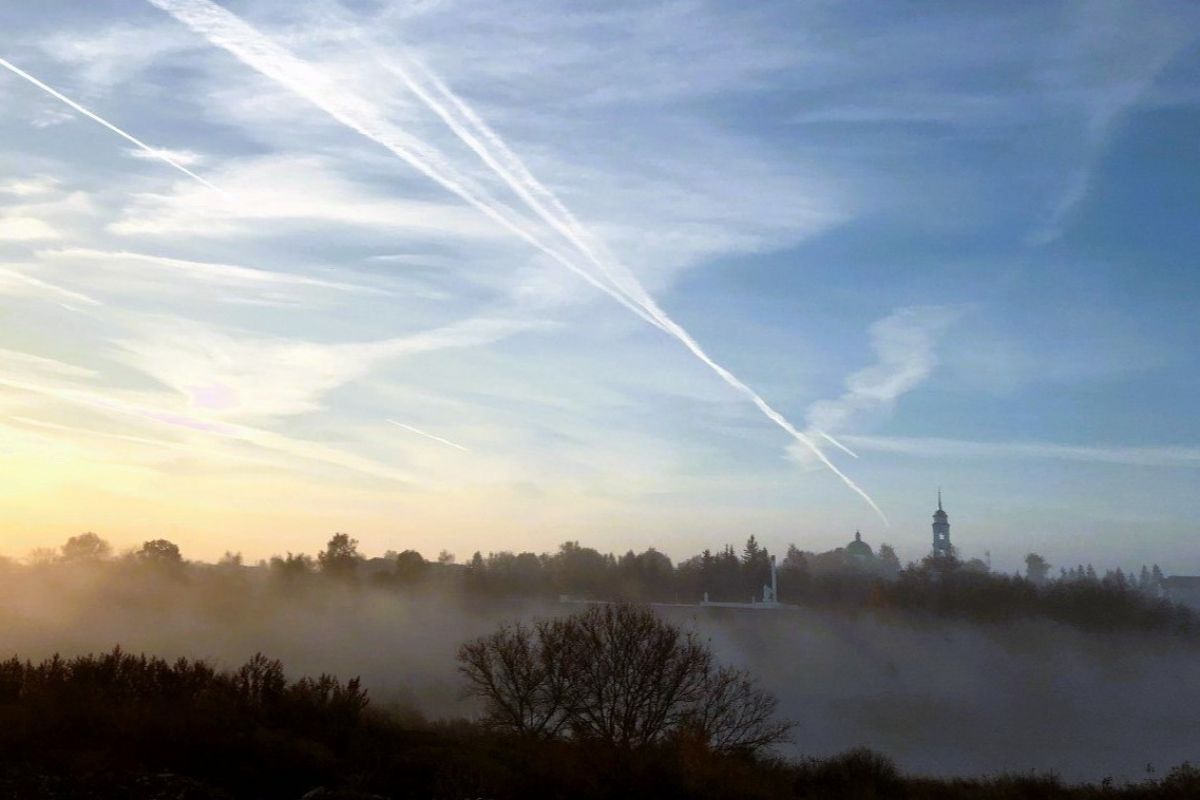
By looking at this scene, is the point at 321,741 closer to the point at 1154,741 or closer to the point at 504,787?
the point at 504,787

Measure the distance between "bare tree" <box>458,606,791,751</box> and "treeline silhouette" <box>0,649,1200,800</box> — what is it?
70.5 ft

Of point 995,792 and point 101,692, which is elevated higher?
point 101,692

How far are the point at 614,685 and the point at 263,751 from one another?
30742mm

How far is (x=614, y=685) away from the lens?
48125 mm

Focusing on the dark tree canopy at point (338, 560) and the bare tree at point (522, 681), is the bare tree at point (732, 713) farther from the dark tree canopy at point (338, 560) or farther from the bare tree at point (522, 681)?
the dark tree canopy at point (338, 560)

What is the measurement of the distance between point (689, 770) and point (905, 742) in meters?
103

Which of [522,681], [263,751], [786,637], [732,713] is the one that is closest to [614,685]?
[522,681]

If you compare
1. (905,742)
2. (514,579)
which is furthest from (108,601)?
(905,742)

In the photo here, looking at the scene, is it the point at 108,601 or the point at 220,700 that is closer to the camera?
the point at 220,700

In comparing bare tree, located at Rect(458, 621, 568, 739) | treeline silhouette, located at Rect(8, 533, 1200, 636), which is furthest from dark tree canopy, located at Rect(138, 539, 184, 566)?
bare tree, located at Rect(458, 621, 568, 739)

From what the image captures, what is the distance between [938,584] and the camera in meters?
175

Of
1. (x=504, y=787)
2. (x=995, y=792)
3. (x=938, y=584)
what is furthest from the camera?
(x=938, y=584)

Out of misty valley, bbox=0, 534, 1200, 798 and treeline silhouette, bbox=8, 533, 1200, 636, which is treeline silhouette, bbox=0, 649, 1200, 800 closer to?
misty valley, bbox=0, 534, 1200, 798

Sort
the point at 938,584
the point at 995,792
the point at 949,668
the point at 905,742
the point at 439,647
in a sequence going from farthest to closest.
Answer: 1. the point at 938,584
2. the point at 949,668
3. the point at 439,647
4. the point at 905,742
5. the point at 995,792
